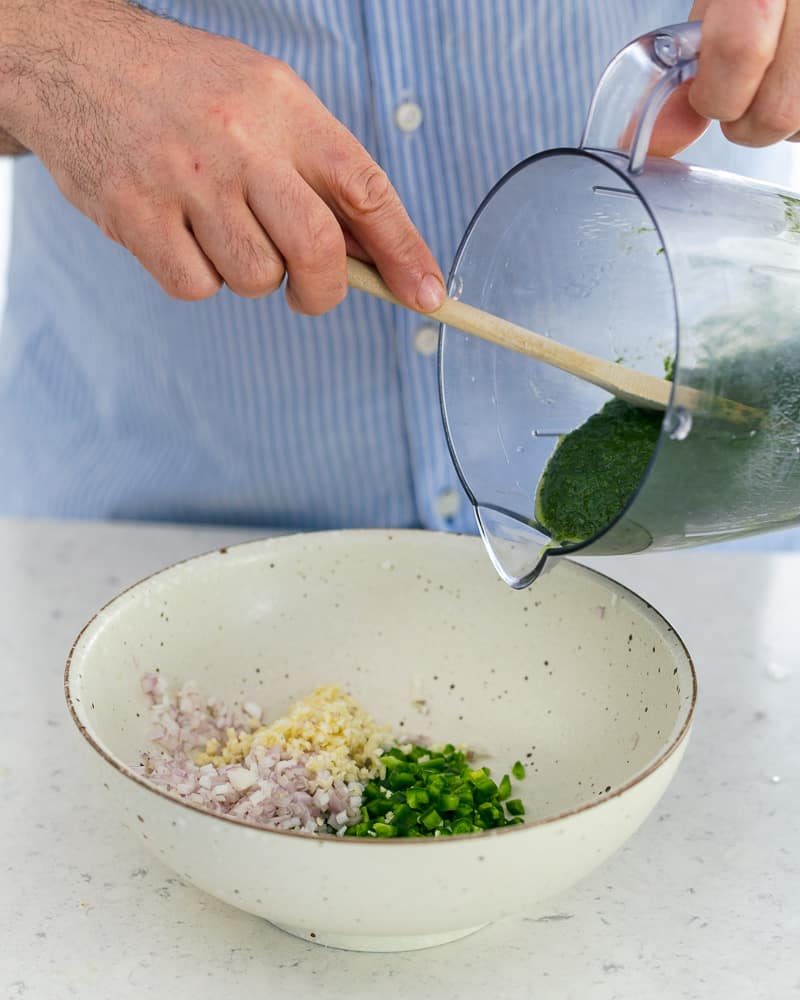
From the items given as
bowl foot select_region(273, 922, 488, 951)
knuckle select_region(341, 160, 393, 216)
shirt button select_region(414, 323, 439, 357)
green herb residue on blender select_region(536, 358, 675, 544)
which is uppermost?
knuckle select_region(341, 160, 393, 216)

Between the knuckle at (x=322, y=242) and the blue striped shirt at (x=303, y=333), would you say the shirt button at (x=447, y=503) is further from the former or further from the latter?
the knuckle at (x=322, y=242)

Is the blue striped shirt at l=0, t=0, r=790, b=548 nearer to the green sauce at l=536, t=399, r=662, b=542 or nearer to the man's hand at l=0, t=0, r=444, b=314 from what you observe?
the man's hand at l=0, t=0, r=444, b=314

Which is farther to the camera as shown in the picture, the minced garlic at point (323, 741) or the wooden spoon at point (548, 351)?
the minced garlic at point (323, 741)

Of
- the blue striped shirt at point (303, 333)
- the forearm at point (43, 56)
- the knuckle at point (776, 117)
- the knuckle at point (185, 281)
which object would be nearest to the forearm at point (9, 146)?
the forearm at point (43, 56)

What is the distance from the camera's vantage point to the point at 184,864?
0.73m

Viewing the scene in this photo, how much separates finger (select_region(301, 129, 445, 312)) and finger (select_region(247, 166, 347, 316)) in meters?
0.02

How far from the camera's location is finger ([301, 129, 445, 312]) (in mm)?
854

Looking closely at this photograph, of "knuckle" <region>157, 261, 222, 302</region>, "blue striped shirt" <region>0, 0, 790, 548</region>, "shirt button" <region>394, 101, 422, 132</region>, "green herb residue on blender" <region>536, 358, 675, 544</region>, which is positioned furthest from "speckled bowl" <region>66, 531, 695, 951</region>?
"shirt button" <region>394, 101, 422, 132</region>

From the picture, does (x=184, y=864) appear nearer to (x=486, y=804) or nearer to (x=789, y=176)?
(x=486, y=804)

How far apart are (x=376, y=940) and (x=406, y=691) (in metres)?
0.31

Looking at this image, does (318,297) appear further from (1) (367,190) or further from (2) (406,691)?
(2) (406,691)

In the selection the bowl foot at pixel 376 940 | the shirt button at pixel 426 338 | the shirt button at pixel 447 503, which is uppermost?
the shirt button at pixel 426 338

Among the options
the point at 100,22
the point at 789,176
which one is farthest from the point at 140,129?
the point at 789,176

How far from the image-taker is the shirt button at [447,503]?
1.41m
